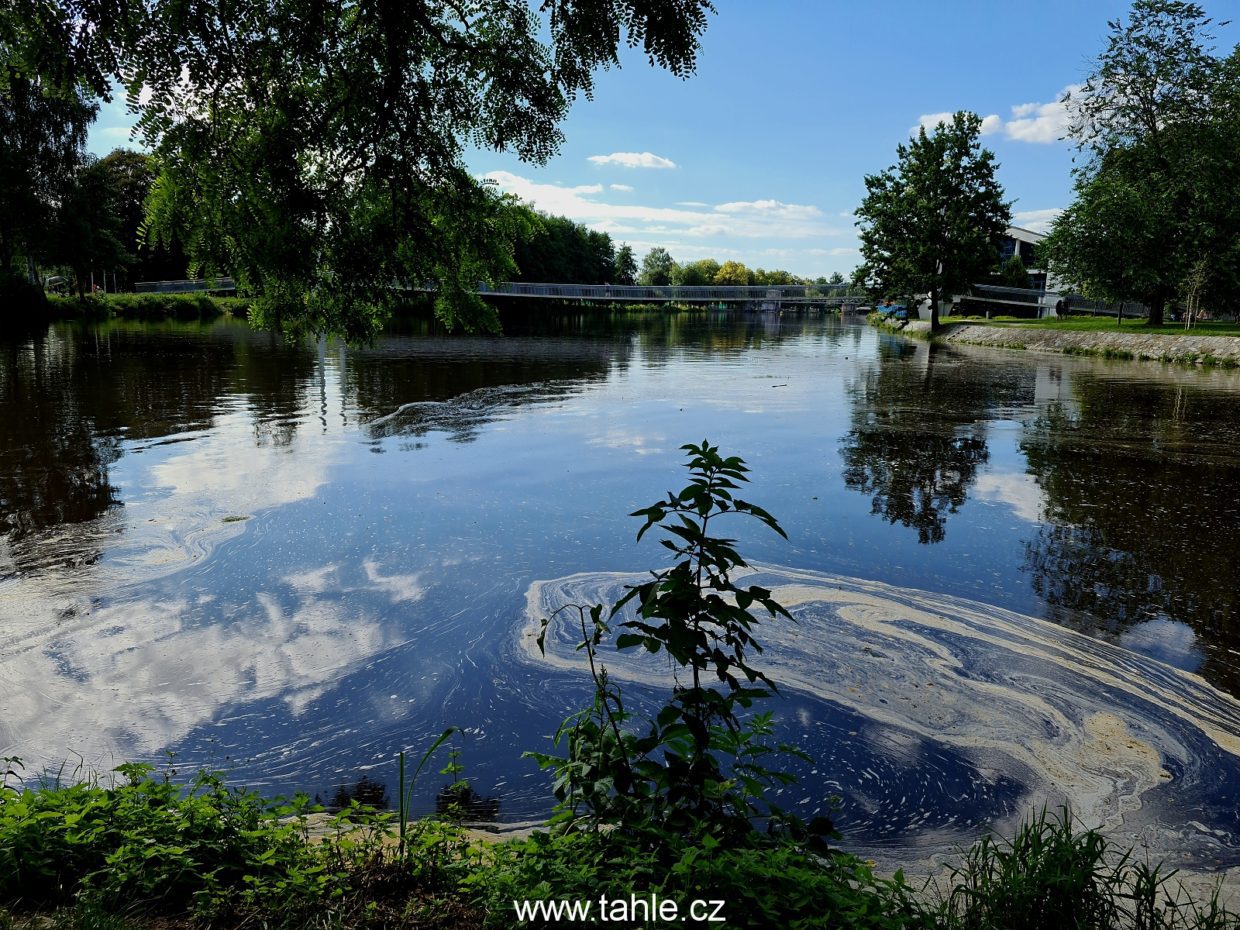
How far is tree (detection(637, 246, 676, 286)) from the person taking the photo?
153875 mm

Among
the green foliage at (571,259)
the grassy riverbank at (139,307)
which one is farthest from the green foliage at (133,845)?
the green foliage at (571,259)

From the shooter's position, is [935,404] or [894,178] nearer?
[935,404]

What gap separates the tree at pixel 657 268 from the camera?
153875 mm

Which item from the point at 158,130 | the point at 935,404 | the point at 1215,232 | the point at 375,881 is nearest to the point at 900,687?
the point at 375,881

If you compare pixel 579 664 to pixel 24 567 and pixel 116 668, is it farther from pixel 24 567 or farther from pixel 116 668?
pixel 24 567

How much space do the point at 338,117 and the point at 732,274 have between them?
15066 cm

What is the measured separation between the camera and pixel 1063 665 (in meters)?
5.64

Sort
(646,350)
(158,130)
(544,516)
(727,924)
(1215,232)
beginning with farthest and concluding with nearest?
(646,350) → (1215,232) → (544,516) → (158,130) → (727,924)

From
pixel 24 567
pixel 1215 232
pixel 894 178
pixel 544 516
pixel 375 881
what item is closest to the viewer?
pixel 375 881

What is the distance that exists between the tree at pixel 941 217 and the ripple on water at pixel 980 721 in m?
42.4

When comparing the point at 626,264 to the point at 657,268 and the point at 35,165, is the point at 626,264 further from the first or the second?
the point at 35,165

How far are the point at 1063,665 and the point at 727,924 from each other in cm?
426

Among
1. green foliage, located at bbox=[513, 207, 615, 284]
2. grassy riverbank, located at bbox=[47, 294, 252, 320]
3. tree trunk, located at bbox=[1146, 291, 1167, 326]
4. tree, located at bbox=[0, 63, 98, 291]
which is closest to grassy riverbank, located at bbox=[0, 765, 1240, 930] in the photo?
tree, located at bbox=[0, 63, 98, 291]

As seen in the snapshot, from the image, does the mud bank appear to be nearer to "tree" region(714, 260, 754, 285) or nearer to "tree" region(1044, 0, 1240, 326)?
"tree" region(1044, 0, 1240, 326)
